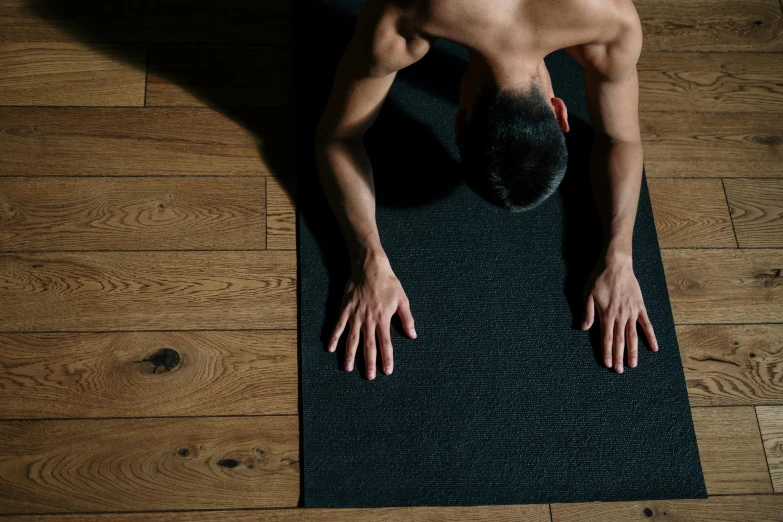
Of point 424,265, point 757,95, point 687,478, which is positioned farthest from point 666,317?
point 757,95

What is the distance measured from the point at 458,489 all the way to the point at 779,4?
1.52 m

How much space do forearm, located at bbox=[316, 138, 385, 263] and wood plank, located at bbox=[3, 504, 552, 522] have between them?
49 cm

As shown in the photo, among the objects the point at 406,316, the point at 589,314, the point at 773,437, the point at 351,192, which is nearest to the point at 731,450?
the point at 773,437

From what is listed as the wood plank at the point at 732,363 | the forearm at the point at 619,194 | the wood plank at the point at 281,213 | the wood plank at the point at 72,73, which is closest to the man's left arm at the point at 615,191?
the forearm at the point at 619,194

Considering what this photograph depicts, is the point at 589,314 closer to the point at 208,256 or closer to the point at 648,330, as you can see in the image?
the point at 648,330

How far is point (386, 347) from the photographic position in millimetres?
1465

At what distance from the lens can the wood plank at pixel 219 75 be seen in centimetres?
170

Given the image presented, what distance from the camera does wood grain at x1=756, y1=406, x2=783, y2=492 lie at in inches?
57.9

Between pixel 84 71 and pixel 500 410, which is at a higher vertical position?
pixel 84 71

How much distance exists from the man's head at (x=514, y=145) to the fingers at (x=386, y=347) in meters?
0.34

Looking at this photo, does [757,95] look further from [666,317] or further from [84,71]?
[84,71]

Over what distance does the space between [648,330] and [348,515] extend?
0.70 meters

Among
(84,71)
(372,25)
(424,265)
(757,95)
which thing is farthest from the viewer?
(757,95)

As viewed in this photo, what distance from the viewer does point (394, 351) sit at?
1495 millimetres
